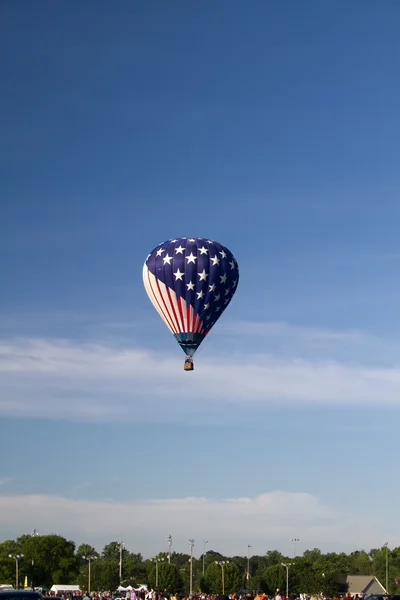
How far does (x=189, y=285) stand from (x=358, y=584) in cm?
11297

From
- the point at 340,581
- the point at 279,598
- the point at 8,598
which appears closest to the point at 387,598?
the point at 8,598

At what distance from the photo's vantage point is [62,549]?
178875 mm

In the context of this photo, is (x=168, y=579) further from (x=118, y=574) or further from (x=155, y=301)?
(x=155, y=301)

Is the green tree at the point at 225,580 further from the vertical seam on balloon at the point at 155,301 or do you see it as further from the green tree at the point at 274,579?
the vertical seam on balloon at the point at 155,301

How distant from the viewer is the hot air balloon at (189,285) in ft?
221

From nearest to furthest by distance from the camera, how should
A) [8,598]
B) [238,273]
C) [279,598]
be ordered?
[8,598] → [279,598] → [238,273]

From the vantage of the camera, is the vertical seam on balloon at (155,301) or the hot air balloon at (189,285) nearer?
the hot air balloon at (189,285)

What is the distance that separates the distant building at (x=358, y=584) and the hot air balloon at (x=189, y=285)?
102148 millimetres

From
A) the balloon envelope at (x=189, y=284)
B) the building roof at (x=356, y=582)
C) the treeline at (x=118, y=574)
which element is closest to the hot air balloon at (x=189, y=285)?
the balloon envelope at (x=189, y=284)

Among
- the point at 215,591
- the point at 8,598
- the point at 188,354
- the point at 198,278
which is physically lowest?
the point at 215,591

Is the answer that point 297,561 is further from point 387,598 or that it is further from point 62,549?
point 387,598

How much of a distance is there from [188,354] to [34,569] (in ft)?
378

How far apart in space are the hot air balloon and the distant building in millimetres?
102148

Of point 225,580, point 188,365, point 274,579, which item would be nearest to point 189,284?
point 188,365
